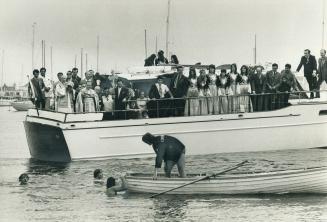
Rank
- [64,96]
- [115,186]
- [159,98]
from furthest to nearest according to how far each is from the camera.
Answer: [159,98] → [64,96] → [115,186]

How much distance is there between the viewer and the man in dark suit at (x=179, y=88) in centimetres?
2820

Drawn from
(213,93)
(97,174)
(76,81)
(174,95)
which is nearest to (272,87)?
(213,93)

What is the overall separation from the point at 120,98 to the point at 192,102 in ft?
8.33

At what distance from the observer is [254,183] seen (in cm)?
2062

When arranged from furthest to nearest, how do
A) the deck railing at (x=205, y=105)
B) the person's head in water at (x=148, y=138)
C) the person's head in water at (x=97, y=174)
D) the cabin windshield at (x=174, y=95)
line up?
the deck railing at (x=205, y=105) < the cabin windshield at (x=174, y=95) < the person's head in water at (x=97, y=174) < the person's head in water at (x=148, y=138)

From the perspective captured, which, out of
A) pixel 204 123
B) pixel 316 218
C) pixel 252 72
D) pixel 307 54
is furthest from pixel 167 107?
pixel 316 218

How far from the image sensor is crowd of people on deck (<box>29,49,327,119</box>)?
2795 cm

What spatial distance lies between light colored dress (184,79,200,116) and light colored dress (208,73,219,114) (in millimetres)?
461

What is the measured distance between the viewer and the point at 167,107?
28.4 meters

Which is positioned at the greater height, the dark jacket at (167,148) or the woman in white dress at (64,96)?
the woman in white dress at (64,96)

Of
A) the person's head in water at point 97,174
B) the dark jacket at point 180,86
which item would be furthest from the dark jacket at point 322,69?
the person's head in water at point 97,174

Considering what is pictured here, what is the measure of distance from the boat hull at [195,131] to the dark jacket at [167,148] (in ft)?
24.3

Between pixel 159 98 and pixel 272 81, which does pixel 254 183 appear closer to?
pixel 159 98

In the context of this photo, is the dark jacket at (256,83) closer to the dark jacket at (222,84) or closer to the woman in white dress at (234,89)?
the woman in white dress at (234,89)
